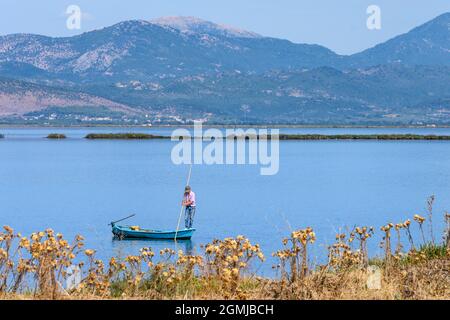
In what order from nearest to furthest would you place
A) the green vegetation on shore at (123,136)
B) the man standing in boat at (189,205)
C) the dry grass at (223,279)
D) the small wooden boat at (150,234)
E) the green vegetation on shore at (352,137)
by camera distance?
1. the dry grass at (223,279)
2. the small wooden boat at (150,234)
3. the man standing in boat at (189,205)
4. the green vegetation on shore at (352,137)
5. the green vegetation on shore at (123,136)

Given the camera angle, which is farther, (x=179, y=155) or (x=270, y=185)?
(x=179, y=155)

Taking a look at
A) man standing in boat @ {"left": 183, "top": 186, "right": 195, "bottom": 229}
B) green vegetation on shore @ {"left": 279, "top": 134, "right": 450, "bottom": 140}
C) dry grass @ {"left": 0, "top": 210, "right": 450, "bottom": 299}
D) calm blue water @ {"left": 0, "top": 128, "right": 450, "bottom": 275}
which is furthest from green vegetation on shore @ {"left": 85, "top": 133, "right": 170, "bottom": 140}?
dry grass @ {"left": 0, "top": 210, "right": 450, "bottom": 299}

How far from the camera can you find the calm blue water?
1325 inches

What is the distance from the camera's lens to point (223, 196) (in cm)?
4981

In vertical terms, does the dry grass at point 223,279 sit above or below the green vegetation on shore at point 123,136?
above

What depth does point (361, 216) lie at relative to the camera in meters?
39.1

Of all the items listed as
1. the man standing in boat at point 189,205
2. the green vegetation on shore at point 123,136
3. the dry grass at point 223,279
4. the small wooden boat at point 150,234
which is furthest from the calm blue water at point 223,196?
the green vegetation on shore at point 123,136

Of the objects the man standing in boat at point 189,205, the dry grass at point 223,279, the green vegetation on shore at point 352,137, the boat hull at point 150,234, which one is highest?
the dry grass at point 223,279

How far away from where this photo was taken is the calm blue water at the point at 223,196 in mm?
33656

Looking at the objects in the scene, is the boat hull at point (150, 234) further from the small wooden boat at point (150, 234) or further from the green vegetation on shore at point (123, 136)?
the green vegetation on shore at point (123, 136)
